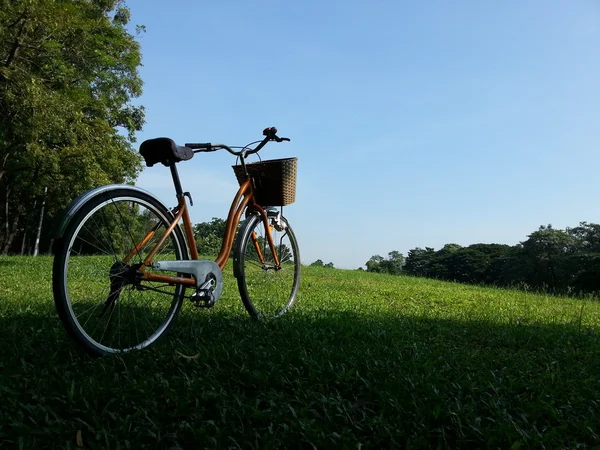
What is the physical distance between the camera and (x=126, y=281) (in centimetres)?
286

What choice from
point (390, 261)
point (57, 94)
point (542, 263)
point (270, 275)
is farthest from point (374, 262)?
point (270, 275)

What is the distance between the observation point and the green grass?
1.94 m

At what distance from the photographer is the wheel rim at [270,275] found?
13.9ft

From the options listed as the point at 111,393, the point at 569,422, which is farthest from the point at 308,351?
the point at 569,422

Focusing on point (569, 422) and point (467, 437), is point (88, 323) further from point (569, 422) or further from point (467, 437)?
point (569, 422)

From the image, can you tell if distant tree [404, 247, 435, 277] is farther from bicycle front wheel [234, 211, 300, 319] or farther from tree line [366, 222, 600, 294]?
bicycle front wheel [234, 211, 300, 319]

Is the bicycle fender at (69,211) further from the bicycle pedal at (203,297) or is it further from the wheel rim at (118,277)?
the bicycle pedal at (203,297)

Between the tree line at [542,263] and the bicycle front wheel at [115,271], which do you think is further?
the tree line at [542,263]

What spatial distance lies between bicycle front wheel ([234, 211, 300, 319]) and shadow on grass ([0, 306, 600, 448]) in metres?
0.53

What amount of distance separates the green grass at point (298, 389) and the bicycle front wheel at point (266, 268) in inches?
16.4

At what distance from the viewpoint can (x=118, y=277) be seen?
2871 mm

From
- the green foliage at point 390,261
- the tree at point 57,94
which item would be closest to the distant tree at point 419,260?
the green foliage at point 390,261

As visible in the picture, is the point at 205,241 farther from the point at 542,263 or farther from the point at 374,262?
the point at 374,262

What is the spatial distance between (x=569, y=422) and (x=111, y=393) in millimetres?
2035
